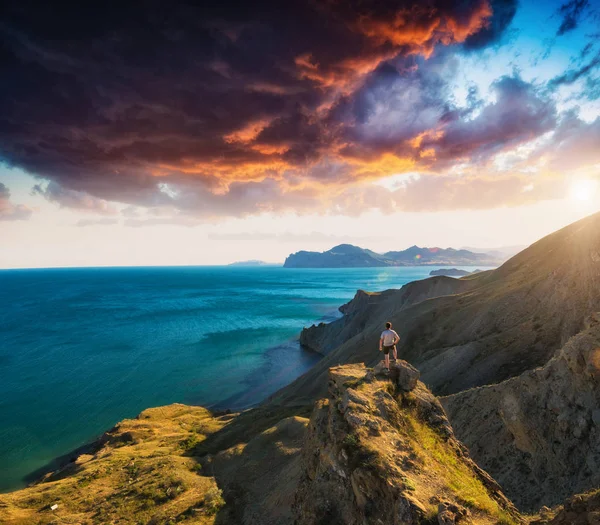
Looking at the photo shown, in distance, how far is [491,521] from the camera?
10.0m

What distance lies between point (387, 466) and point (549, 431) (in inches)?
466

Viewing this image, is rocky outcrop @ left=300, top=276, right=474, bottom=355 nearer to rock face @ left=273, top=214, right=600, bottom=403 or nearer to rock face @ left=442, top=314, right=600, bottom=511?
rock face @ left=273, top=214, right=600, bottom=403

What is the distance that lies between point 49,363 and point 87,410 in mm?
31335

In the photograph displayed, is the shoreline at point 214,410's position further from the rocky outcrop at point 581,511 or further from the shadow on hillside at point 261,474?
the rocky outcrop at point 581,511

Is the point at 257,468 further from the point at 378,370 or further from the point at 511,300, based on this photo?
the point at 511,300

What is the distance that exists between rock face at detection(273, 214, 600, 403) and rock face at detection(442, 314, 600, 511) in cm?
763

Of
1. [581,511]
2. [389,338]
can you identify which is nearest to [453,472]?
[581,511]

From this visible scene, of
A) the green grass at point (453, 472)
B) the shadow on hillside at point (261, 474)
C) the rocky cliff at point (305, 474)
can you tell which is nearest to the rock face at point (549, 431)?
the rocky cliff at point (305, 474)

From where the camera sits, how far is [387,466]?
10945 mm

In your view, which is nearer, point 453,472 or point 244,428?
point 453,472

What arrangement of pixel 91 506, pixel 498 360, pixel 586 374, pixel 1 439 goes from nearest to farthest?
pixel 586 374
pixel 91 506
pixel 498 360
pixel 1 439

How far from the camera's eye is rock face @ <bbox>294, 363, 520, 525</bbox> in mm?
10250

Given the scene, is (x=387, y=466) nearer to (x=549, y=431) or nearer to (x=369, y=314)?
(x=549, y=431)

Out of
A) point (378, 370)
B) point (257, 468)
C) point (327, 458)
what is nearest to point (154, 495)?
point (257, 468)
